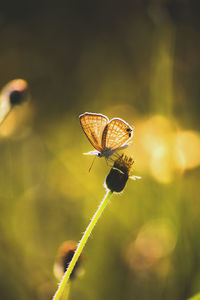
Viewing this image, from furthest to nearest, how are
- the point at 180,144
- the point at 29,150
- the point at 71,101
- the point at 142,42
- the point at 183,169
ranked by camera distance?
the point at 142,42 → the point at 71,101 → the point at 29,150 → the point at 180,144 → the point at 183,169

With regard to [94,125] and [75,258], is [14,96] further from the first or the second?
[75,258]

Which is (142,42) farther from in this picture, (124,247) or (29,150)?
(124,247)

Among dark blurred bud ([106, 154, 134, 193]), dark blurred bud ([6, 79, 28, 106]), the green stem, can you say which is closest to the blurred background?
dark blurred bud ([6, 79, 28, 106])

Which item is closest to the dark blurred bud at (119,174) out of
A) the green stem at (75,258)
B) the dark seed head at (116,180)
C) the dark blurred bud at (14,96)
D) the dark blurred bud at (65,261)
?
the dark seed head at (116,180)

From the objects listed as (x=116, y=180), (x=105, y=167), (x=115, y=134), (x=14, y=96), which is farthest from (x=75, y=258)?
(x=105, y=167)

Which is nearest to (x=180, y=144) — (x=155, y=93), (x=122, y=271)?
(x=155, y=93)

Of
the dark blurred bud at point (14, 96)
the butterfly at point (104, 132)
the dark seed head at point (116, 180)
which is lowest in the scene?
the dark seed head at point (116, 180)

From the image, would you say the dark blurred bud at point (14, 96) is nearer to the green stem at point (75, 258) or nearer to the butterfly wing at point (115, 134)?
the butterfly wing at point (115, 134)

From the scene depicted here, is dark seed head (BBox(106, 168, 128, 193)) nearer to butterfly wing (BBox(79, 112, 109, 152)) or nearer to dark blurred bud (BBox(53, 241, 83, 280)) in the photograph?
butterfly wing (BBox(79, 112, 109, 152))
